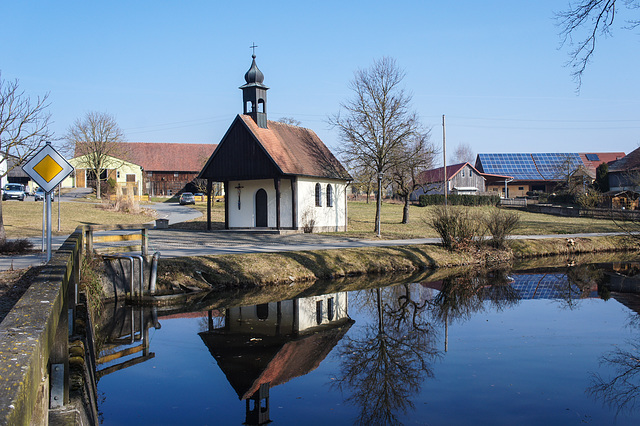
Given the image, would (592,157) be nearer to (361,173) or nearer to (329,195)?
(361,173)

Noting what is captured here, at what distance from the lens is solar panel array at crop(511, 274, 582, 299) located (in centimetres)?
1478

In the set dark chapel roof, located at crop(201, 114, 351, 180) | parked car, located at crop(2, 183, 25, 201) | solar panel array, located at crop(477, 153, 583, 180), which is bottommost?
parked car, located at crop(2, 183, 25, 201)

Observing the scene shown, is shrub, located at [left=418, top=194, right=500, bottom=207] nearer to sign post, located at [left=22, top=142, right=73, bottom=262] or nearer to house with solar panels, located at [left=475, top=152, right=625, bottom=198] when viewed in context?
house with solar panels, located at [left=475, top=152, right=625, bottom=198]

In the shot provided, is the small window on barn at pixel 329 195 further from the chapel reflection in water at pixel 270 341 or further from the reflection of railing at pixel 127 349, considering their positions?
the reflection of railing at pixel 127 349

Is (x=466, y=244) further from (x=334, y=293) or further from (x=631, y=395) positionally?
(x=631, y=395)

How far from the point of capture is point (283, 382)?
764 centimetres

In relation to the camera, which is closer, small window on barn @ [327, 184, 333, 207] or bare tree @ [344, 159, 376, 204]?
small window on barn @ [327, 184, 333, 207]

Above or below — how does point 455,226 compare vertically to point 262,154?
below

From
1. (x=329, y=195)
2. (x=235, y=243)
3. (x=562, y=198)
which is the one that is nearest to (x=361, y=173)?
(x=329, y=195)

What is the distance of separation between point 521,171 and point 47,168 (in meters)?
72.7

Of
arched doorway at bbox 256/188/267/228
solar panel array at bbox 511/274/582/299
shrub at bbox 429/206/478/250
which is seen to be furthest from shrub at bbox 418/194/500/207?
solar panel array at bbox 511/274/582/299

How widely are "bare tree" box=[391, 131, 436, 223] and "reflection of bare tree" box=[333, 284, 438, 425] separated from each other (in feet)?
64.4

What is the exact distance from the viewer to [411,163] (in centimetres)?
3216

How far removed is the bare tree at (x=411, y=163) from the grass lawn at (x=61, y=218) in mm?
16435
